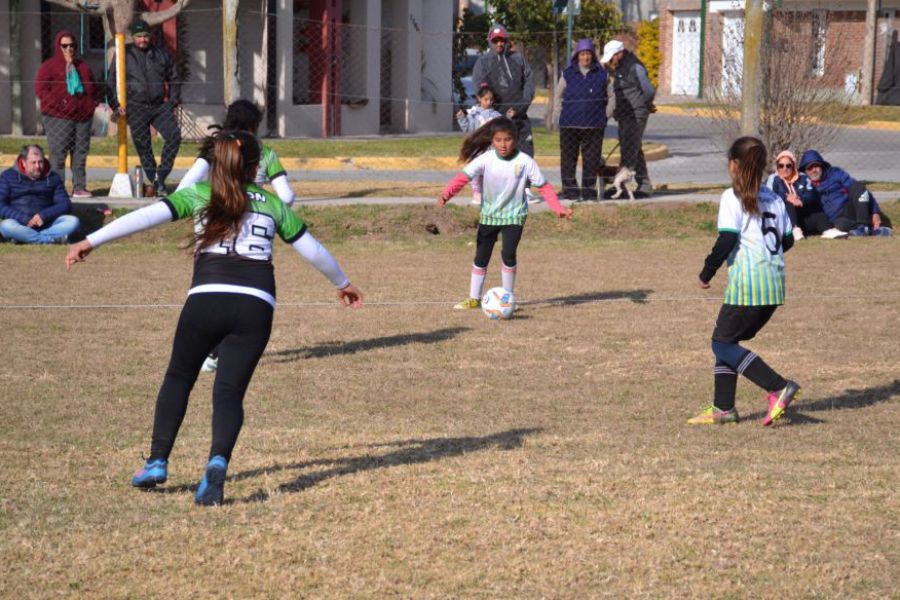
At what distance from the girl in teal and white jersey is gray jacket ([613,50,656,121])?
833 centimetres

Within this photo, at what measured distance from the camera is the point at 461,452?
7.34 m

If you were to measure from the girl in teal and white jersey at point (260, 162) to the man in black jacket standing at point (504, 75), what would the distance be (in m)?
8.14

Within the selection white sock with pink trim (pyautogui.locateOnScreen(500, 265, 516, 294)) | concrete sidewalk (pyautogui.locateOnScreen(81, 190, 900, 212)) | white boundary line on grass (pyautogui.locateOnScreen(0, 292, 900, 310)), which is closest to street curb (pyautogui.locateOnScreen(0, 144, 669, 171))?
concrete sidewalk (pyautogui.locateOnScreen(81, 190, 900, 212))

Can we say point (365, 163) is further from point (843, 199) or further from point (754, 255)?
point (754, 255)

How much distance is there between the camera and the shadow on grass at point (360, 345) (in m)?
10.1

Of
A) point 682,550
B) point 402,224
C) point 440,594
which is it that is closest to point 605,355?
point 682,550

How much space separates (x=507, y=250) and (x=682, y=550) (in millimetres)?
6244

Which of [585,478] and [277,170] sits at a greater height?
[277,170]

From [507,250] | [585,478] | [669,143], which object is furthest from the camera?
[669,143]

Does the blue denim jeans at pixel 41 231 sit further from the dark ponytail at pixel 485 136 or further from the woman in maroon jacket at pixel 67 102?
the dark ponytail at pixel 485 136

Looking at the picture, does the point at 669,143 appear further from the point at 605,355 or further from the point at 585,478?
the point at 585,478

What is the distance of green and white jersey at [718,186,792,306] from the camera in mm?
7758

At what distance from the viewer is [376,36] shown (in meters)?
28.6

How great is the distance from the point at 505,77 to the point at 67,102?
17.5 ft
